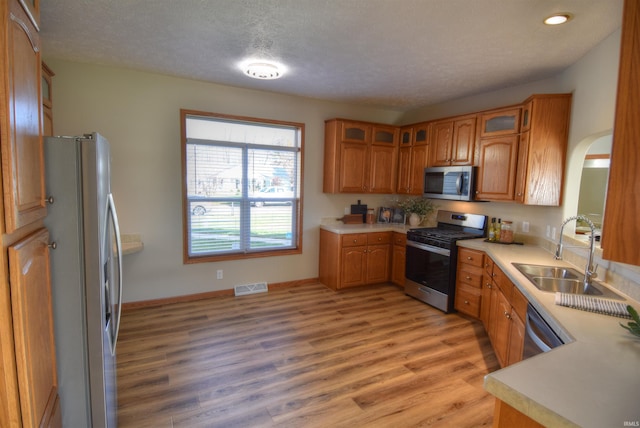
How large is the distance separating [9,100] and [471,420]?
2860 mm

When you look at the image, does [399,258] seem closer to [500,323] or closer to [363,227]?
[363,227]

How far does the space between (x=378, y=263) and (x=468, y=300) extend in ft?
4.49

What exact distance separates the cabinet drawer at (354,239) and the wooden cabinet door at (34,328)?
336 cm

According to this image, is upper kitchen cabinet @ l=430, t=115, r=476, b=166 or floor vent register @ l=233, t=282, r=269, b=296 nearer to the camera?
upper kitchen cabinet @ l=430, t=115, r=476, b=166

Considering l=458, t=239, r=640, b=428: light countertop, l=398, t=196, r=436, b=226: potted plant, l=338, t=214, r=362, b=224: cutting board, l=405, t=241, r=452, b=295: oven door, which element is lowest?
l=405, t=241, r=452, b=295: oven door

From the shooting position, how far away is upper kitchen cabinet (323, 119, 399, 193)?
4609mm

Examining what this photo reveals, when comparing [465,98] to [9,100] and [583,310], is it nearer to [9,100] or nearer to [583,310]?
[583,310]

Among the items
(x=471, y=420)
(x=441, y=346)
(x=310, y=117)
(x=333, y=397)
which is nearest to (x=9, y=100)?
(x=333, y=397)

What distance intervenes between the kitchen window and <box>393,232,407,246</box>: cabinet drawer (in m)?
1.40

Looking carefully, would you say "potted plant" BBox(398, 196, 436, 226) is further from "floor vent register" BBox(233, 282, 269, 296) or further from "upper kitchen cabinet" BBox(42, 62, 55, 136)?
"upper kitchen cabinet" BBox(42, 62, 55, 136)

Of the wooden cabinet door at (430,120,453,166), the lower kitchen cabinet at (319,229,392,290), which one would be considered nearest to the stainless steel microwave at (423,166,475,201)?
the wooden cabinet door at (430,120,453,166)

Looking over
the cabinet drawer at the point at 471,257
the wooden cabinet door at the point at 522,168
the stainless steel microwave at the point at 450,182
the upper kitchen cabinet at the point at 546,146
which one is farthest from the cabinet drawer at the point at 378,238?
the upper kitchen cabinet at the point at 546,146

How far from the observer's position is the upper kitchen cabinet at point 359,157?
4.61m

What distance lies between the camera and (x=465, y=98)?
14.3 feet
